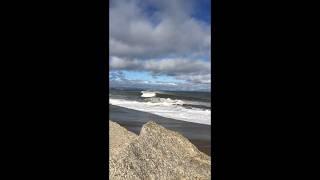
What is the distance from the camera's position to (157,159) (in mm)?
4457

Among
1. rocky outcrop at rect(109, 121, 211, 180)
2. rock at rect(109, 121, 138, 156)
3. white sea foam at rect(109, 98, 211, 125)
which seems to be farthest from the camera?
white sea foam at rect(109, 98, 211, 125)

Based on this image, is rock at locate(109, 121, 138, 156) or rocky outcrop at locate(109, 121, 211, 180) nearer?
rocky outcrop at locate(109, 121, 211, 180)

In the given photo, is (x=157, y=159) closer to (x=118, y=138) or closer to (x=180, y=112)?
(x=118, y=138)

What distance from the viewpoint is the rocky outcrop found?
4.30 metres

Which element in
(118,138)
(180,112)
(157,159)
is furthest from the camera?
(180,112)

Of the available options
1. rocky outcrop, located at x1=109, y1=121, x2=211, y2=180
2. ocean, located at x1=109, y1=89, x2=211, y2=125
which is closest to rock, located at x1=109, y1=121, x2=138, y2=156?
rocky outcrop, located at x1=109, y1=121, x2=211, y2=180

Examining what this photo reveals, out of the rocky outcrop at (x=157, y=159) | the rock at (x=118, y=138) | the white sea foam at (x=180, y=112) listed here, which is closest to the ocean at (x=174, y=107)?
the white sea foam at (x=180, y=112)

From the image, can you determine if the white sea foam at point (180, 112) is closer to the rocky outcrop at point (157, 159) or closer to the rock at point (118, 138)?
the rock at point (118, 138)

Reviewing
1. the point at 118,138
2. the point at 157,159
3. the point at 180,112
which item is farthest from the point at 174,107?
the point at 157,159

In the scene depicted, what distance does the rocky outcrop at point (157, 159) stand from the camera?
14.1 ft

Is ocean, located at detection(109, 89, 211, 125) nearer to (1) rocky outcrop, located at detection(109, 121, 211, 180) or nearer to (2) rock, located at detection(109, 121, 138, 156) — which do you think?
(2) rock, located at detection(109, 121, 138, 156)

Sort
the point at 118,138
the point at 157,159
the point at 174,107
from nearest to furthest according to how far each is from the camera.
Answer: the point at 157,159 → the point at 118,138 → the point at 174,107
